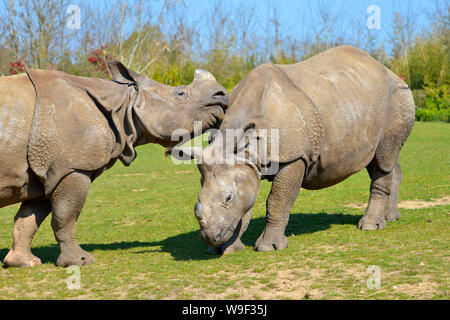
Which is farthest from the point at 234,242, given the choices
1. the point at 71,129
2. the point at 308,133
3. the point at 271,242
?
the point at 71,129

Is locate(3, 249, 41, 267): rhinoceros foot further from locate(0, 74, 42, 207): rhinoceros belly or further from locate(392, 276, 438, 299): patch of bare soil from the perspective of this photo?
locate(392, 276, 438, 299): patch of bare soil

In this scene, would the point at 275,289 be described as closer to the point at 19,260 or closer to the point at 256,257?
the point at 256,257

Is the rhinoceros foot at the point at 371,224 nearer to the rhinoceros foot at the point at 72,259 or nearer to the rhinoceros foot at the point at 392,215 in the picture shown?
the rhinoceros foot at the point at 392,215

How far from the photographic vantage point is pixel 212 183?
6707 millimetres

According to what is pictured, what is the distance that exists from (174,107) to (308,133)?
1527 mm

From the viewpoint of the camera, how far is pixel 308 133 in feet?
23.7

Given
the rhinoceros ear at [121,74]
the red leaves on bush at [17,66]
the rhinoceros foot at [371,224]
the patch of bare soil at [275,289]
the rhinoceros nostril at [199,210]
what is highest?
the red leaves on bush at [17,66]

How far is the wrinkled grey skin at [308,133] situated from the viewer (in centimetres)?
677

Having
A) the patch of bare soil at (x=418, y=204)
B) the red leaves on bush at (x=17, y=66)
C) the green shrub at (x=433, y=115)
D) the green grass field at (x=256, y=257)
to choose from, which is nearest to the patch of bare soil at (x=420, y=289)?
the green grass field at (x=256, y=257)

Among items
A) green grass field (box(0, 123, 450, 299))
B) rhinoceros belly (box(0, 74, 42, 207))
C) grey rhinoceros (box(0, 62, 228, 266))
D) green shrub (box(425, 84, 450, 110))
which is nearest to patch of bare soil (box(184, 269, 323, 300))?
green grass field (box(0, 123, 450, 299))

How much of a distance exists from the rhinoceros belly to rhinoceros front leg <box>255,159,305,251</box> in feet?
8.62

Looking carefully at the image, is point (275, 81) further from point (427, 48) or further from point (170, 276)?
point (427, 48)

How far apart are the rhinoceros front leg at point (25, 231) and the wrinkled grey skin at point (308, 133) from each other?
Answer: 194cm

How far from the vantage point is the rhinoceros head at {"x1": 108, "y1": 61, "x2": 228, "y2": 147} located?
704cm
